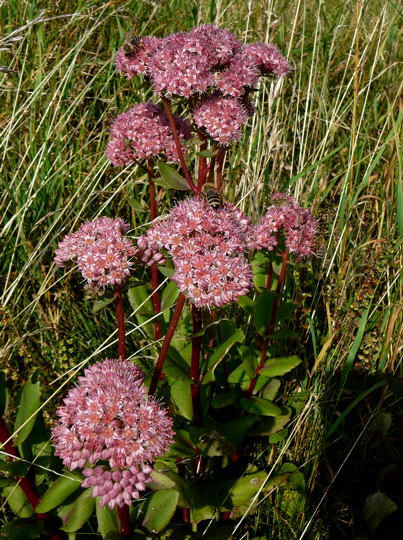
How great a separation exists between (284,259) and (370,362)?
0.55m

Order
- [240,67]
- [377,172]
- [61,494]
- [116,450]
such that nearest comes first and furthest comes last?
[116,450] → [61,494] → [240,67] → [377,172]

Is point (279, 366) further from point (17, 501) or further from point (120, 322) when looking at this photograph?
point (17, 501)

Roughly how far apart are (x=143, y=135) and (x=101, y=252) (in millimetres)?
642

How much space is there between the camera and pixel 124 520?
1527 mm

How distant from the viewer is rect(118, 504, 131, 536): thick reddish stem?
150 cm

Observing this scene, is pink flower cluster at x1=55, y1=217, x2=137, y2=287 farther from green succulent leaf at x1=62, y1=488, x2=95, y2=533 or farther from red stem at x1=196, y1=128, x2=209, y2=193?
green succulent leaf at x1=62, y1=488, x2=95, y2=533

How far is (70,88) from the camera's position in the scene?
308 centimetres

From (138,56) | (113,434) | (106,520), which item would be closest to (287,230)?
(138,56)

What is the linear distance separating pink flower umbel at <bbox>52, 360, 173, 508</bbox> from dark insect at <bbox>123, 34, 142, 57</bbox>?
1377 millimetres

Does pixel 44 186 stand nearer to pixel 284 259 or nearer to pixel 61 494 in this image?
pixel 284 259

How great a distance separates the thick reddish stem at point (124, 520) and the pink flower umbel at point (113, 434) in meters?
0.12

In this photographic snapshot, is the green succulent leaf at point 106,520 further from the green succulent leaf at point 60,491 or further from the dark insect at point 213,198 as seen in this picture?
the dark insect at point 213,198

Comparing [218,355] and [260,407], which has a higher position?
[218,355]

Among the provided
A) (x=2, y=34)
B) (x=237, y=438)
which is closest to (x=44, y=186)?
(x=2, y=34)
